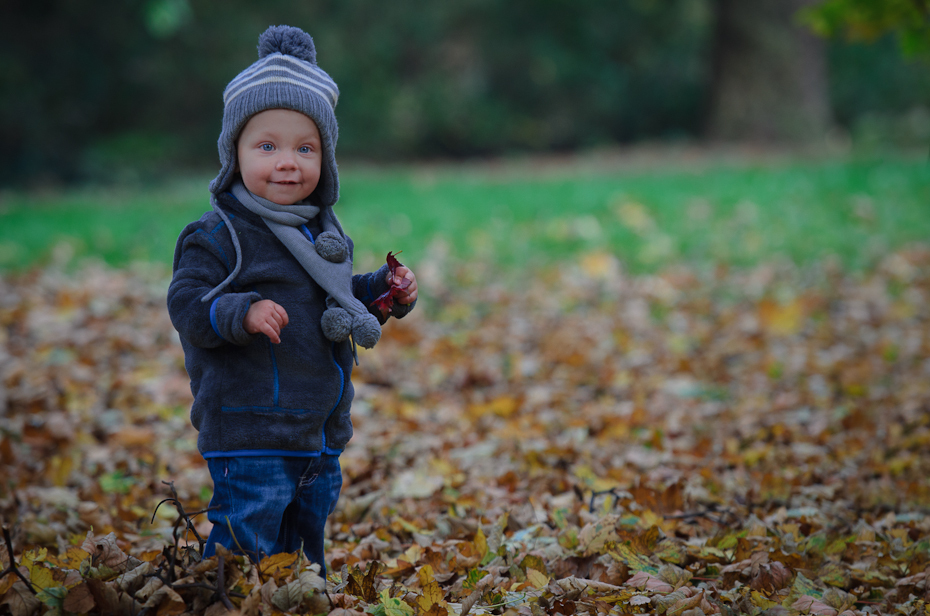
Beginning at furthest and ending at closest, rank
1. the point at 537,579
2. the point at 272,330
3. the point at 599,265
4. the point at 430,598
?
the point at 599,265, the point at 537,579, the point at 430,598, the point at 272,330

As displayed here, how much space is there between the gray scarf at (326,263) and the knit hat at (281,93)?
122mm

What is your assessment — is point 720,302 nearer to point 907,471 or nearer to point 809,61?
point 907,471

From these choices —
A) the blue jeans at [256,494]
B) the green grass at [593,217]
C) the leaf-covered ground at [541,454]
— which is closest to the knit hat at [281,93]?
the blue jeans at [256,494]

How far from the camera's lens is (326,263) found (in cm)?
220

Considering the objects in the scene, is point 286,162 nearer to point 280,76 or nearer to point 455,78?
point 280,76

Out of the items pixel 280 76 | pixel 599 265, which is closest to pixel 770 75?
pixel 599 265

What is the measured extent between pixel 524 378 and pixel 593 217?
4.93 metres

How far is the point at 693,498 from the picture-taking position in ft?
10.7

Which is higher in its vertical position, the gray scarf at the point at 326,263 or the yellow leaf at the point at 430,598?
the gray scarf at the point at 326,263

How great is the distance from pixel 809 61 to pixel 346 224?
1224 centimetres

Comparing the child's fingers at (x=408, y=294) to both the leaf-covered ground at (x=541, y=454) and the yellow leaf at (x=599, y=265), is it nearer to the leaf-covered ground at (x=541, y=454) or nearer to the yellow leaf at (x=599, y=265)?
the leaf-covered ground at (x=541, y=454)

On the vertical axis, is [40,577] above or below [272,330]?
below

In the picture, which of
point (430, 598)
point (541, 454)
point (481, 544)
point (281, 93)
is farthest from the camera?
point (541, 454)

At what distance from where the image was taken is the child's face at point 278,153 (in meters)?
2.15
